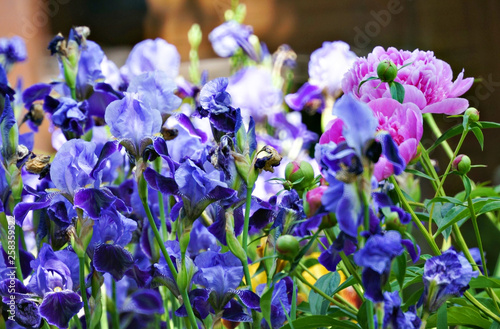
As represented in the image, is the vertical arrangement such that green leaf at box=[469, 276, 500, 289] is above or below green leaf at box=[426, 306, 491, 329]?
above

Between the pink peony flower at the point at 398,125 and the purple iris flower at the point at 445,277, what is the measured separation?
0.07 metres

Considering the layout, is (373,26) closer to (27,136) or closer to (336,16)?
(336,16)

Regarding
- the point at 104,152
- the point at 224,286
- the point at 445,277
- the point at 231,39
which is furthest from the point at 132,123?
the point at 231,39

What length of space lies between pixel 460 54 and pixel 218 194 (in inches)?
66.1

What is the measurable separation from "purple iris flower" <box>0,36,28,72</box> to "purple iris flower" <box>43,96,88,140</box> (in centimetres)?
22

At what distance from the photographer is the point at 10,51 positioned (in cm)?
77

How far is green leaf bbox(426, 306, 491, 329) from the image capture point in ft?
1.47

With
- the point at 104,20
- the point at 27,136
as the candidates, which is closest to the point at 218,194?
the point at 27,136

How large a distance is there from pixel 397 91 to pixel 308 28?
1.79 m

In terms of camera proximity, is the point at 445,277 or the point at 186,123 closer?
the point at 445,277

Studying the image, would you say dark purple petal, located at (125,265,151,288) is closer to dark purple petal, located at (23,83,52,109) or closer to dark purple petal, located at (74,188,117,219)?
dark purple petal, located at (74,188,117,219)

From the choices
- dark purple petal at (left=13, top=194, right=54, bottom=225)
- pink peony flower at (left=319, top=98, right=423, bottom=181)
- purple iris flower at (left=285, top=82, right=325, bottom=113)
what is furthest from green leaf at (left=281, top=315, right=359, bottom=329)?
purple iris flower at (left=285, top=82, right=325, bottom=113)

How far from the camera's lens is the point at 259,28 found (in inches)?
83.6
